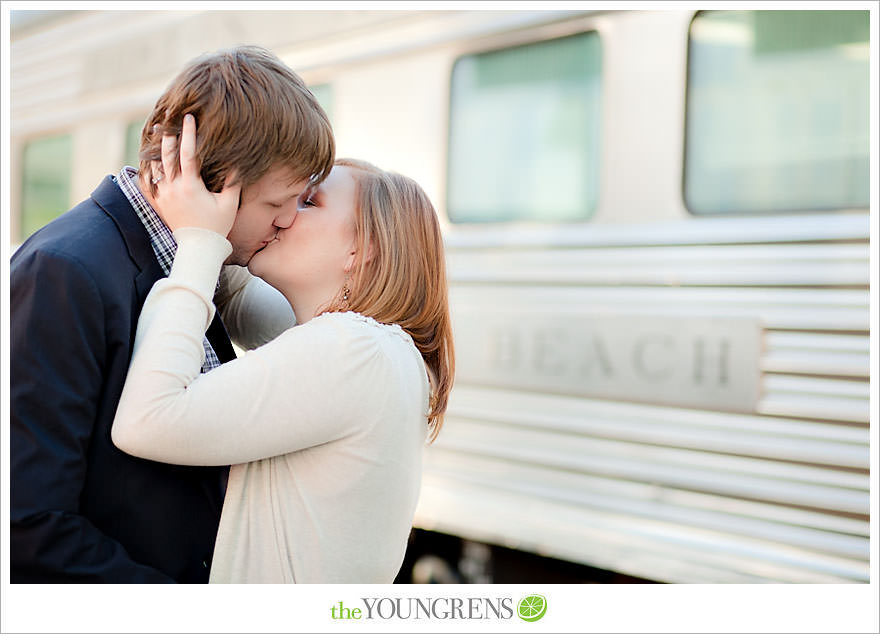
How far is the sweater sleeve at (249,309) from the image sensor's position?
6.51 ft

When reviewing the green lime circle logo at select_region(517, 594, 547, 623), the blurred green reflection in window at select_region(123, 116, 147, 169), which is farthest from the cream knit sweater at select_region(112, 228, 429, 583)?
the blurred green reflection in window at select_region(123, 116, 147, 169)

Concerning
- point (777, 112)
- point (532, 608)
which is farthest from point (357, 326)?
point (777, 112)

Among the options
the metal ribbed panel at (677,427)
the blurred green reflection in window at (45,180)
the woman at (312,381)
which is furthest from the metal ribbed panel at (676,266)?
the blurred green reflection in window at (45,180)

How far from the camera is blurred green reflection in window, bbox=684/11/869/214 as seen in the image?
108 inches

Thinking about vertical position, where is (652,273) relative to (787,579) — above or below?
above

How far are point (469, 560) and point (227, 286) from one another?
216 centimetres

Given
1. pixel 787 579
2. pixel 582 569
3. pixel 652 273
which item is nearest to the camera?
pixel 787 579

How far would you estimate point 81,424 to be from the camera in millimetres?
1343

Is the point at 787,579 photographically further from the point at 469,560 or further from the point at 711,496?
the point at 469,560

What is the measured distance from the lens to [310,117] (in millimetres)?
1527

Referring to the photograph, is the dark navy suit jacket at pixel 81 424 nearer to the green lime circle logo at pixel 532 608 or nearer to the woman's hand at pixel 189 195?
the woman's hand at pixel 189 195

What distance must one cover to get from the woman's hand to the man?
0.02 metres

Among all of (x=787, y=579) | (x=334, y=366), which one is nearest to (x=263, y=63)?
(x=334, y=366)

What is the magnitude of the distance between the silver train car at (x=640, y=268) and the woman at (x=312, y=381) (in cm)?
155
